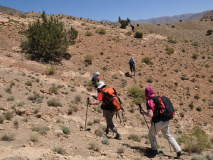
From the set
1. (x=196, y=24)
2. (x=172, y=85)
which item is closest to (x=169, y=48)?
(x=172, y=85)

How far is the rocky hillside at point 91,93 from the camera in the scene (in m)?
5.07

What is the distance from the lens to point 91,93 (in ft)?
39.0

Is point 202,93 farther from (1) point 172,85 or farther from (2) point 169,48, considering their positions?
(2) point 169,48

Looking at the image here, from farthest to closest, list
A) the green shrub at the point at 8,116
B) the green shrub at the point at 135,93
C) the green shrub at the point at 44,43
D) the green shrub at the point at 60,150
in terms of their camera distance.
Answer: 1. the green shrub at the point at 44,43
2. the green shrub at the point at 135,93
3. the green shrub at the point at 8,116
4. the green shrub at the point at 60,150

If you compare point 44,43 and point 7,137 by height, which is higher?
point 44,43

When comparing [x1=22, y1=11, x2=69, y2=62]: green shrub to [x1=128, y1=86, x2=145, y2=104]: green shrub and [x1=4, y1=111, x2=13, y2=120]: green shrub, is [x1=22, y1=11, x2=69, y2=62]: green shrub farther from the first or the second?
[x1=4, y1=111, x2=13, y2=120]: green shrub

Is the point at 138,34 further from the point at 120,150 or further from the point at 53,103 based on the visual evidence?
the point at 120,150

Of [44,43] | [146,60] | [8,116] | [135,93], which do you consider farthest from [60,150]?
[146,60]

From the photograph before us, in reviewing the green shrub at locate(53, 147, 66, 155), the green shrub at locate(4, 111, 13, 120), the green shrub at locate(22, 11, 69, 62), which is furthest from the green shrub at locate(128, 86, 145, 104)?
the green shrub at locate(53, 147, 66, 155)

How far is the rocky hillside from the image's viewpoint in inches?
199

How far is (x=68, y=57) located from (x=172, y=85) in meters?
10.2

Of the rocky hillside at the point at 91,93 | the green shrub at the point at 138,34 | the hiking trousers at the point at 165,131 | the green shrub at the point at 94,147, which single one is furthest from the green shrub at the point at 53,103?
the green shrub at the point at 138,34

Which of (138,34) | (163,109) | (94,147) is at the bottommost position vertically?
(94,147)

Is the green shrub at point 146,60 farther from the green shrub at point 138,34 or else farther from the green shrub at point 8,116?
the green shrub at point 8,116
